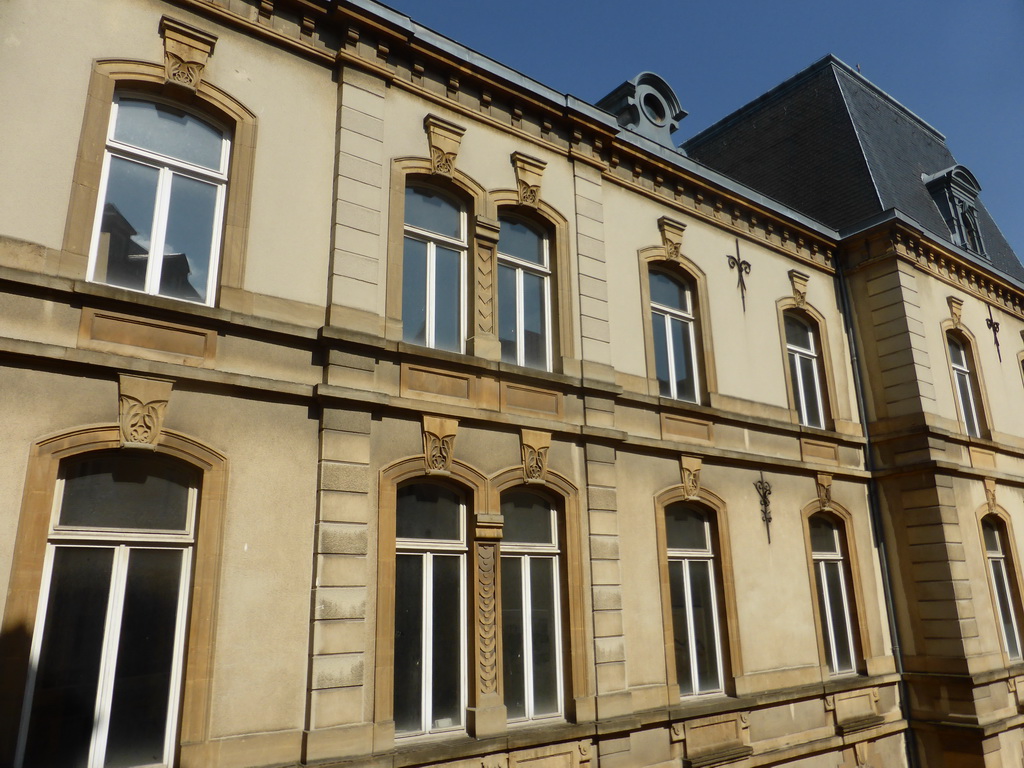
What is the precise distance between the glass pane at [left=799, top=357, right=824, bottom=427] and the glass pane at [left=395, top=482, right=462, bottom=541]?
686 cm

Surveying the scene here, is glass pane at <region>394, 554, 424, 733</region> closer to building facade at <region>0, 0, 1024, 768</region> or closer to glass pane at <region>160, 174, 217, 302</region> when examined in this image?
building facade at <region>0, 0, 1024, 768</region>

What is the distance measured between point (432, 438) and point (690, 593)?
4.21m

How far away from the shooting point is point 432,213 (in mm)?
8516

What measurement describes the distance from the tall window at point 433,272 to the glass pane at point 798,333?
630 cm

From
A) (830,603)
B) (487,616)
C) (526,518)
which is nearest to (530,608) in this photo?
(487,616)

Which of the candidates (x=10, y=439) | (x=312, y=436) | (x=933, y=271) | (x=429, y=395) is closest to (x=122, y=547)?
(x=10, y=439)

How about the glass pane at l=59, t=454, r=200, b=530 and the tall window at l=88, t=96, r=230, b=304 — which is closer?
the glass pane at l=59, t=454, r=200, b=530

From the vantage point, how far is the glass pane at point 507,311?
871 centimetres

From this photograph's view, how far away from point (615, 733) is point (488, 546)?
2.39 metres

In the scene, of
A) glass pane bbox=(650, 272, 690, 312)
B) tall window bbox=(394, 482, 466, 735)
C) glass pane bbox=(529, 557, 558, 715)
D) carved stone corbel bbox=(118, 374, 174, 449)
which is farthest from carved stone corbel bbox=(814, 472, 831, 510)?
carved stone corbel bbox=(118, 374, 174, 449)

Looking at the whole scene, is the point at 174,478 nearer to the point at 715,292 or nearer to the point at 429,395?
the point at 429,395

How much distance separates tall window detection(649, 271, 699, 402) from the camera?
34.0 feet

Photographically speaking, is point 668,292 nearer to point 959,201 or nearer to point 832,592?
point 832,592

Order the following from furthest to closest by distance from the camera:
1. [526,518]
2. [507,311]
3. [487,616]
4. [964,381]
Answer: [964,381]
[507,311]
[526,518]
[487,616]
